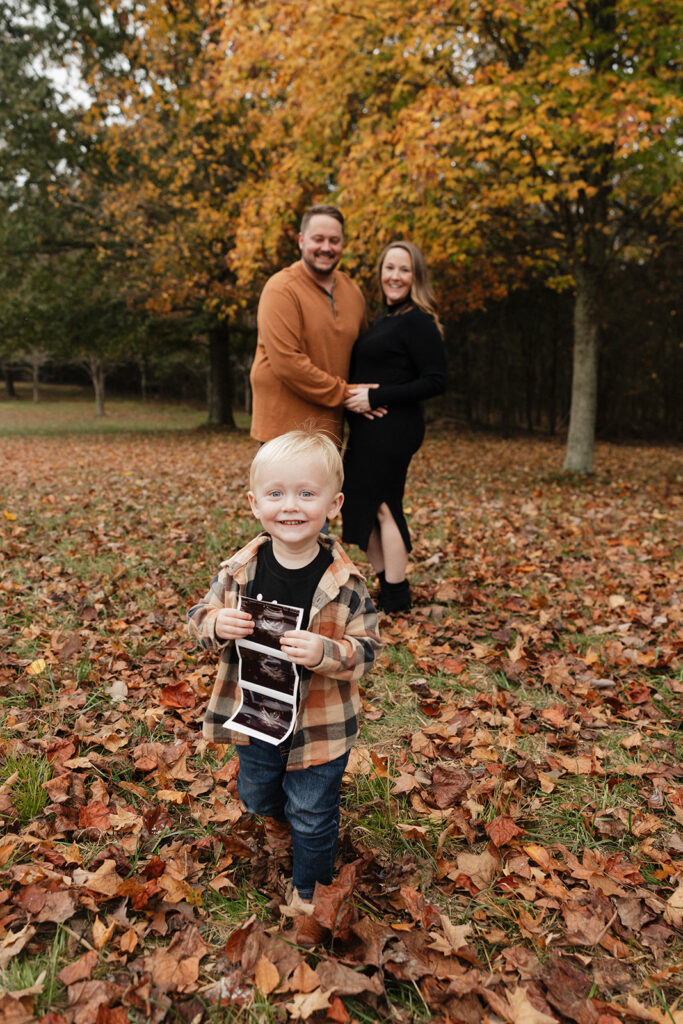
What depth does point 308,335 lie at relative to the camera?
11.1ft

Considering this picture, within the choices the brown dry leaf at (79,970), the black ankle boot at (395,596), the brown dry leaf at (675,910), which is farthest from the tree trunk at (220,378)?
the brown dry leaf at (675,910)

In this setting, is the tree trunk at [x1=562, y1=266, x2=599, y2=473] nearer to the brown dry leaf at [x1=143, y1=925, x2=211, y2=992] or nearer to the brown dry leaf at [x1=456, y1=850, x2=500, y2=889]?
the brown dry leaf at [x1=456, y1=850, x2=500, y2=889]

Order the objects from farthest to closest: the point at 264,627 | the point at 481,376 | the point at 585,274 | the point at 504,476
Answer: the point at 481,376 < the point at 504,476 < the point at 585,274 < the point at 264,627

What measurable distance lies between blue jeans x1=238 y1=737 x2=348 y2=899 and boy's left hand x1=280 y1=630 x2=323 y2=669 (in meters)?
0.37

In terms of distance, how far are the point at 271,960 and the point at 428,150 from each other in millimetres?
7409

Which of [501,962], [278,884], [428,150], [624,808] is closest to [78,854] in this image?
[278,884]

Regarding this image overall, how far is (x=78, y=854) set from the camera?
212 centimetres

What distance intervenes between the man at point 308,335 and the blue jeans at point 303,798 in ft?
5.60

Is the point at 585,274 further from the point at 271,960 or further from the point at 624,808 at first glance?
the point at 271,960

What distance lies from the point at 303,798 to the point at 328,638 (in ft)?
1.64

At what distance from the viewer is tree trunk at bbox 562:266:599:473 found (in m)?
9.70

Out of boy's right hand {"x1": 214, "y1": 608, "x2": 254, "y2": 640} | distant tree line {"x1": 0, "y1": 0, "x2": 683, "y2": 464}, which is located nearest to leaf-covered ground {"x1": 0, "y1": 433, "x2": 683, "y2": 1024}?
boy's right hand {"x1": 214, "y1": 608, "x2": 254, "y2": 640}

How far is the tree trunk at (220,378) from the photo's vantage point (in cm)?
1908

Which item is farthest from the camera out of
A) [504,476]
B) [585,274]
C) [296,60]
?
[504,476]
